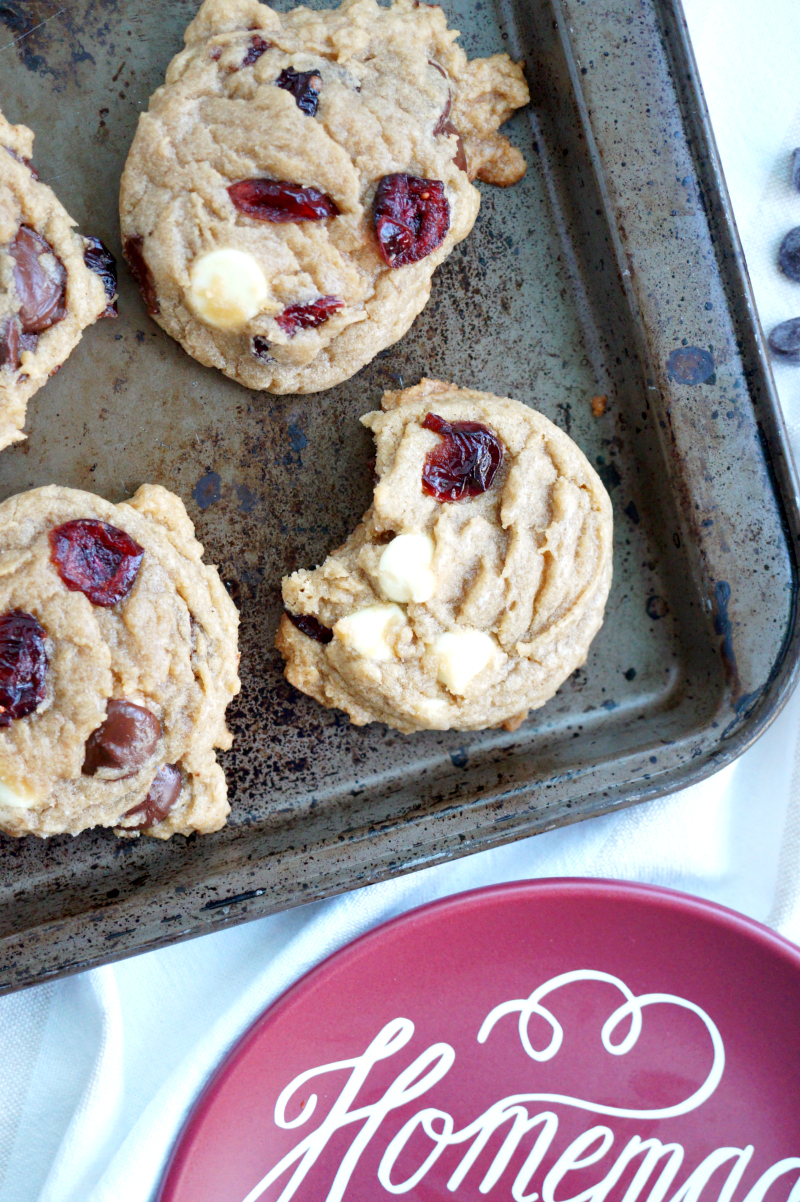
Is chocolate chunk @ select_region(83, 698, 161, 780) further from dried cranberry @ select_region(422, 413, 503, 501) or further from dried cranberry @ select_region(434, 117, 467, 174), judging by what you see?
dried cranberry @ select_region(434, 117, 467, 174)

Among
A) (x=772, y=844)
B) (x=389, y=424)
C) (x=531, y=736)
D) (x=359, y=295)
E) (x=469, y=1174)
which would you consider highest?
(x=359, y=295)

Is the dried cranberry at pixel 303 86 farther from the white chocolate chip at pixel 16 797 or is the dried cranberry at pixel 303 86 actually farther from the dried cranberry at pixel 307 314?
the white chocolate chip at pixel 16 797

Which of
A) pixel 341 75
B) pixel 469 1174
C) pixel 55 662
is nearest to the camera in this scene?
pixel 55 662

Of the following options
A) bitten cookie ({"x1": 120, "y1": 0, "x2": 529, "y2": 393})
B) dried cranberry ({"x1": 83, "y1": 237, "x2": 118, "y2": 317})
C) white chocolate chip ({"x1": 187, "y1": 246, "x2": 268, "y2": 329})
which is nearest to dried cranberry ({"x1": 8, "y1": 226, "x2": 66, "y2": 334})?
dried cranberry ({"x1": 83, "y1": 237, "x2": 118, "y2": 317})

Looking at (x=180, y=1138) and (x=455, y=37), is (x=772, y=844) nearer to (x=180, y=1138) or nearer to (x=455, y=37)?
(x=180, y=1138)

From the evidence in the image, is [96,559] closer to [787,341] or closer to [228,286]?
[228,286]

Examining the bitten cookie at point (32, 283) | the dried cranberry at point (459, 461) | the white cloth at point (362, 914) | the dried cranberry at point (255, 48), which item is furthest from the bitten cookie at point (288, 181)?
the white cloth at point (362, 914)

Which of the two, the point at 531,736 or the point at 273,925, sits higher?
the point at 531,736

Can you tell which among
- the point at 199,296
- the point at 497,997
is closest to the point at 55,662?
the point at 199,296
